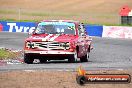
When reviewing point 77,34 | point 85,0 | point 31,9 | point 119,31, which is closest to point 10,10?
Result: point 31,9

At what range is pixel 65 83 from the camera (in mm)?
12367

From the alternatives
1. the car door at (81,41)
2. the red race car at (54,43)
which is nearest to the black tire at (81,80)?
the red race car at (54,43)

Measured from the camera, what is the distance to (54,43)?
18.5 m

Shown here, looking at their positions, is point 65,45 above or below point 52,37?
below

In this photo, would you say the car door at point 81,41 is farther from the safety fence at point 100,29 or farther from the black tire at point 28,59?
the safety fence at point 100,29

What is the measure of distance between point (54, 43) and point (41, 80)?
19.4 feet

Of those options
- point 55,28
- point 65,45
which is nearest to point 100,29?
point 55,28

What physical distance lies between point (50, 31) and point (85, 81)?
7830mm

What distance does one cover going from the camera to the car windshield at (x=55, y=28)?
1948cm

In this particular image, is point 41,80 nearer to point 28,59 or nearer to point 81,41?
point 28,59

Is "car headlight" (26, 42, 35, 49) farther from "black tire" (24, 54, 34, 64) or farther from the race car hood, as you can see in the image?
"black tire" (24, 54, 34, 64)

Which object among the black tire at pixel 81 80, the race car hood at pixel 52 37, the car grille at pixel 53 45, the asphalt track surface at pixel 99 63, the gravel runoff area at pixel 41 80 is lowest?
the asphalt track surface at pixel 99 63

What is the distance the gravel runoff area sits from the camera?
1197 cm

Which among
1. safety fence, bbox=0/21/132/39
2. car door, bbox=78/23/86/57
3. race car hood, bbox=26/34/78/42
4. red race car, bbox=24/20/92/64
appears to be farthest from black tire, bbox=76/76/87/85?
safety fence, bbox=0/21/132/39
